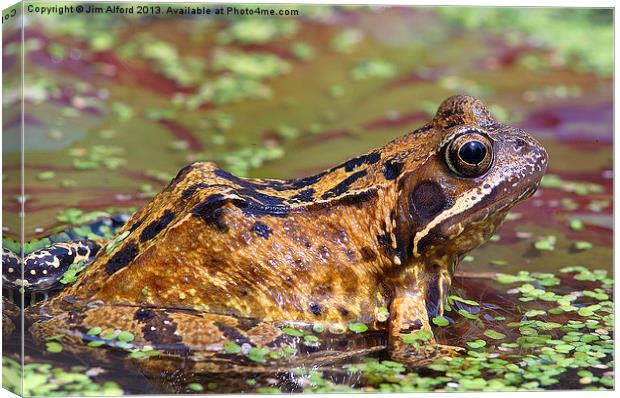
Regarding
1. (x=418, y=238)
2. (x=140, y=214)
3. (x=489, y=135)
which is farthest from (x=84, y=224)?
(x=489, y=135)

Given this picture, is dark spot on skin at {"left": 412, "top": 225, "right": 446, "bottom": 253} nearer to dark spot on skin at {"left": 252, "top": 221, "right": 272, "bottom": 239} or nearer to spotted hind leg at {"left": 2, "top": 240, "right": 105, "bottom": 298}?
dark spot on skin at {"left": 252, "top": 221, "right": 272, "bottom": 239}

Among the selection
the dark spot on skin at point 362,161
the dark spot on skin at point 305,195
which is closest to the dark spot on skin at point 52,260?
the dark spot on skin at point 305,195

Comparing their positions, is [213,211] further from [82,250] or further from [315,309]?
[82,250]

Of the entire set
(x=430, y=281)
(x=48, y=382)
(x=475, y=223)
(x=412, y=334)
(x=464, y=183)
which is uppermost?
(x=464, y=183)

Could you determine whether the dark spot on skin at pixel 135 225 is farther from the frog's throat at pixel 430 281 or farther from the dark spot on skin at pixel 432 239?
the dark spot on skin at pixel 432 239

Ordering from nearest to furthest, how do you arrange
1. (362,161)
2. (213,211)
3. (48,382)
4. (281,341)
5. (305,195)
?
(48,382)
(281,341)
(213,211)
(305,195)
(362,161)

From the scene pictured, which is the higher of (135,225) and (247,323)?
(135,225)

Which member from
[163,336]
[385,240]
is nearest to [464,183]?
[385,240]

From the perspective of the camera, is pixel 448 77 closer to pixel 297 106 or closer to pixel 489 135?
pixel 297 106
